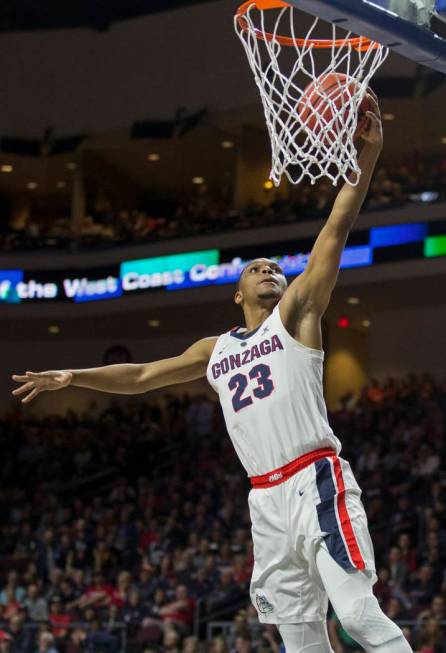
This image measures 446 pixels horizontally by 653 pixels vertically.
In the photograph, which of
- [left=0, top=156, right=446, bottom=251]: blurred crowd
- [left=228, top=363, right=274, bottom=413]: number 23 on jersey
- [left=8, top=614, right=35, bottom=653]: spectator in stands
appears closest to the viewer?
[left=228, top=363, right=274, bottom=413]: number 23 on jersey

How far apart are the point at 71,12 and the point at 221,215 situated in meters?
7.27

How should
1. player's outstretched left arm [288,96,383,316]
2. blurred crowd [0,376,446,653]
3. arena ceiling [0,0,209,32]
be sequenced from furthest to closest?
arena ceiling [0,0,209,32] < blurred crowd [0,376,446,653] < player's outstretched left arm [288,96,383,316]

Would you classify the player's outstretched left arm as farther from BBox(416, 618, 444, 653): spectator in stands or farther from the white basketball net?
BBox(416, 618, 444, 653): spectator in stands

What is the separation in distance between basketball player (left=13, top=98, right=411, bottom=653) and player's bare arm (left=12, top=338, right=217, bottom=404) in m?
0.46

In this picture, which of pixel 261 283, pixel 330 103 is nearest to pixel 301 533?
pixel 261 283

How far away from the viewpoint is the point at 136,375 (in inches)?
240

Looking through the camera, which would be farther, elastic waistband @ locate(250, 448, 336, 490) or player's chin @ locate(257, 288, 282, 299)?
player's chin @ locate(257, 288, 282, 299)

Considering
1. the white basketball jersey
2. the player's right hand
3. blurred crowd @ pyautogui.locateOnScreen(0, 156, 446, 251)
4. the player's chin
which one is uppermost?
blurred crowd @ pyautogui.locateOnScreen(0, 156, 446, 251)

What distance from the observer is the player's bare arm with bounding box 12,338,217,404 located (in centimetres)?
589

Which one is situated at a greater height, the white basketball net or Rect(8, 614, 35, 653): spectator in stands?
the white basketball net

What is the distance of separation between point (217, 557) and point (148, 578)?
3.37 ft

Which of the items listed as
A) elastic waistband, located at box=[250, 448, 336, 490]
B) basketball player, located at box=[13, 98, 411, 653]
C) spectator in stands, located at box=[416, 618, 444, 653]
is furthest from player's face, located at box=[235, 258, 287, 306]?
spectator in stands, located at box=[416, 618, 444, 653]

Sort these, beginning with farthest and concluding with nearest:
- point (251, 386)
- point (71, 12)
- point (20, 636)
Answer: point (71, 12), point (20, 636), point (251, 386)

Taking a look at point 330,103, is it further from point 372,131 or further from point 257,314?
point 257,314
